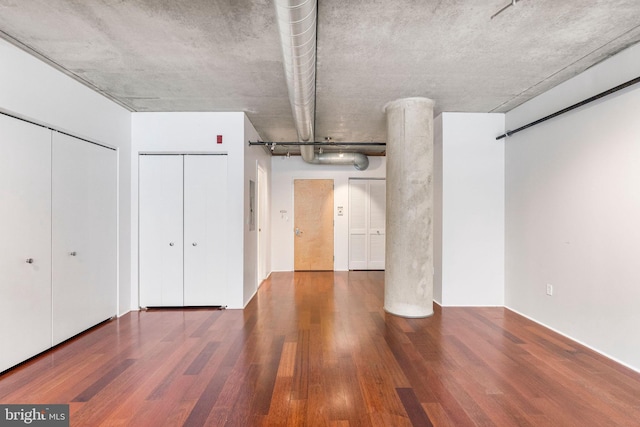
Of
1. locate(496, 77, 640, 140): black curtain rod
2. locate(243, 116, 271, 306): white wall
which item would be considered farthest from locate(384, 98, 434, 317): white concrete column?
locate(243, 116, 271, 306): white wall

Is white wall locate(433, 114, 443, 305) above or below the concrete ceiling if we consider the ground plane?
below

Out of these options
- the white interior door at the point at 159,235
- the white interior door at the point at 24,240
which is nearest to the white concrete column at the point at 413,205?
the white interior door at the point at 159,235

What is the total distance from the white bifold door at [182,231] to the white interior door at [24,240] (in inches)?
55.2

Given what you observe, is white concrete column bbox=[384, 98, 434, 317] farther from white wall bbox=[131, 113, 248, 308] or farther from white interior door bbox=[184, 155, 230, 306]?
white interior door bbox=[184, 155, 230, 306]

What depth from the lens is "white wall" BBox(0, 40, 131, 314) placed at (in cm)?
280

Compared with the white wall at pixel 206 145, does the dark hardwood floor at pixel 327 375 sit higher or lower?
lower

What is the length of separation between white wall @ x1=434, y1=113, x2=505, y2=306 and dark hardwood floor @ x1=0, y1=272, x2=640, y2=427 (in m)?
0.64

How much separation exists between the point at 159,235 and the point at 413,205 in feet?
11.5

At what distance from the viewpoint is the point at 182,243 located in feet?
14.9

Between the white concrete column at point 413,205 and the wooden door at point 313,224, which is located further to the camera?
the wooden door at point 313,224

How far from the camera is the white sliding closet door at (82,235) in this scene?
10.8ft

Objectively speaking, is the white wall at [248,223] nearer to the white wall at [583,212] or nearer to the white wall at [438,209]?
the white wall at [438,209]

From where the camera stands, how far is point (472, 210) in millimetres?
4656

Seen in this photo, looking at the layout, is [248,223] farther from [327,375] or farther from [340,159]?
[340,159]
